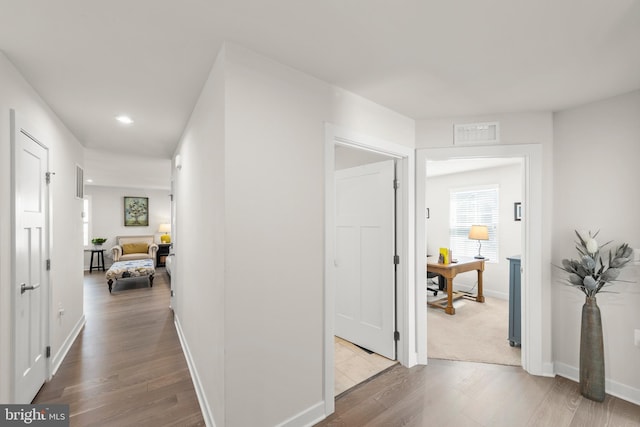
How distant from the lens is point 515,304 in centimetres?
303

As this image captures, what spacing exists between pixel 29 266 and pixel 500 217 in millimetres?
6237

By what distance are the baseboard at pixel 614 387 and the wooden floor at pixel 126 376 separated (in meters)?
3.07

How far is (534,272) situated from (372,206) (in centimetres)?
158

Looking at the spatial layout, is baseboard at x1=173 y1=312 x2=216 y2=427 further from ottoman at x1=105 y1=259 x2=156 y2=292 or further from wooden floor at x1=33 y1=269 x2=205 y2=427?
ottoman at x1=105 y1=259 x2=156 y2=292

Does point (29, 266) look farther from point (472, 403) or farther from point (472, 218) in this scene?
point (472, 218)

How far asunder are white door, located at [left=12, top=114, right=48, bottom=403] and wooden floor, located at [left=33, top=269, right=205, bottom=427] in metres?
0.29

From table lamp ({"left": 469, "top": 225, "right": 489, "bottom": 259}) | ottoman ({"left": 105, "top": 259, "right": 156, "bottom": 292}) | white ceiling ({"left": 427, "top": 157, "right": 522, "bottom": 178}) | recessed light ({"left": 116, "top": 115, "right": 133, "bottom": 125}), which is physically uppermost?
recessed light ({"left": 116, "top": 115, "right": 133, "bottom": 125})

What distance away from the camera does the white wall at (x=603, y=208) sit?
7.14 feet

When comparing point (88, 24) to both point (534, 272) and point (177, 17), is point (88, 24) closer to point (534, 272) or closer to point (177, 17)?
point (177, 17)

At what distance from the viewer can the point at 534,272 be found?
253 centimetres

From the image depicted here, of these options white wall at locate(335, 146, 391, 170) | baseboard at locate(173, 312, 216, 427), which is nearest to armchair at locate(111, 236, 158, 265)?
baseboard at locate(173, 312, 216, 427)

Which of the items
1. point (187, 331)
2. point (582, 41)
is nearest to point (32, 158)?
point (187, 331)

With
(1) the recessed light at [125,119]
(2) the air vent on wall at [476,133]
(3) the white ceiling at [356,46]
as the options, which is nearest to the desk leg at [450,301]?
(2) the air vent on wall at [476,133]

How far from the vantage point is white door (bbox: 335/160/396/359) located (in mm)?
2758
